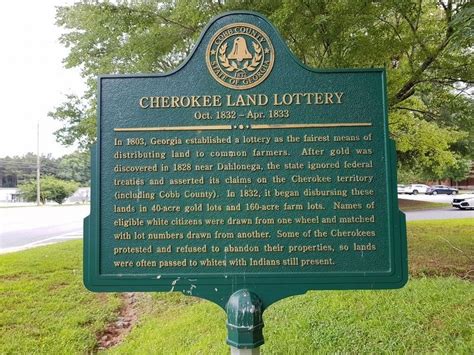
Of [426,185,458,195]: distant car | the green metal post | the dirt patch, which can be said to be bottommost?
the dirt patch

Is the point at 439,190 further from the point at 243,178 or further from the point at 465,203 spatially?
the point at 243,178

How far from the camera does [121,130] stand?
2559 millimetres

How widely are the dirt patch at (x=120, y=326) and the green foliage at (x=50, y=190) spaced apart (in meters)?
30.8

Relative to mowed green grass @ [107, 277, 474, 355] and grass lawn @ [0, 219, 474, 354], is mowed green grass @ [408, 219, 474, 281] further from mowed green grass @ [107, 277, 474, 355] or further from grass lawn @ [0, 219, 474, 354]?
mowed green grass @ [107, 277, 474, 355]

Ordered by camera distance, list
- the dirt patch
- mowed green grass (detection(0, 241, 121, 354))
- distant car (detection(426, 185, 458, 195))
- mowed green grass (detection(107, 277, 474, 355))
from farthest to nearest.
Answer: distant car (detection(426, 185, 458, 195))
the dirt patch
mowed green grass (detection(0, 241, 121, 354))
mowed green grass (detection(107, 277, 474, 355))

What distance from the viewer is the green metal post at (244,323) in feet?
7.30

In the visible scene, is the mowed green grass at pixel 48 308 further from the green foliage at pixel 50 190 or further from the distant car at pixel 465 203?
the green foliage at pixel 50 190

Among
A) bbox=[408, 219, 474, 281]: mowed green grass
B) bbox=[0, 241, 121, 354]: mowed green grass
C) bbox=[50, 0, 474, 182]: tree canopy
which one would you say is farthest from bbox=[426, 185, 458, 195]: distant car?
bbox=[0, 241, 121, 354]: mowed green grass

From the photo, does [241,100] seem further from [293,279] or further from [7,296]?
[7,296]

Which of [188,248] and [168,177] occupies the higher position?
[168,177]

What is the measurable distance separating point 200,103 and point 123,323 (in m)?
4.11

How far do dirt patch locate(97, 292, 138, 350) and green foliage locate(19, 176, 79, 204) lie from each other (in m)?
30.8

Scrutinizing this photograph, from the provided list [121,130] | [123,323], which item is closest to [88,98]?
[123,323]

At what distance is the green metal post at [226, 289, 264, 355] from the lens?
7.30ft
